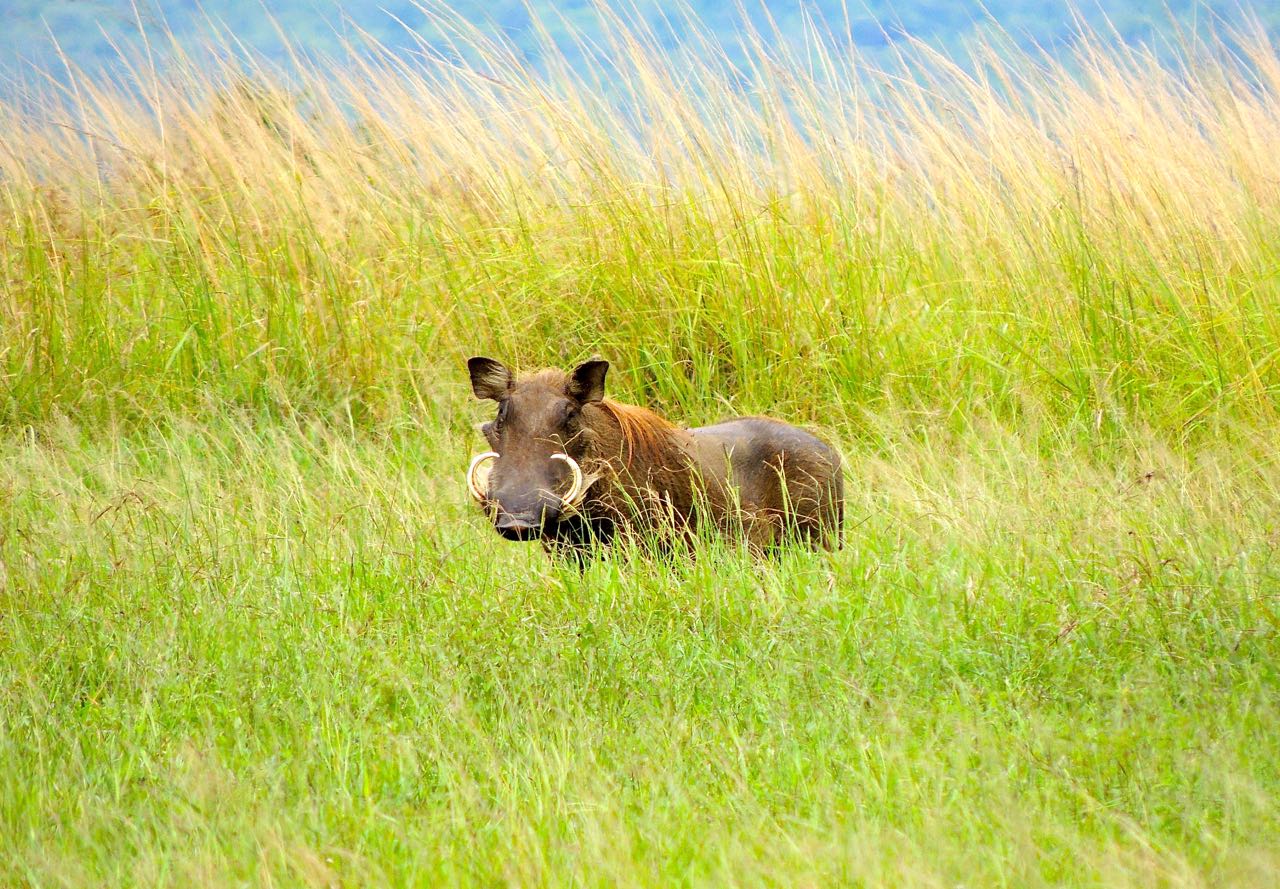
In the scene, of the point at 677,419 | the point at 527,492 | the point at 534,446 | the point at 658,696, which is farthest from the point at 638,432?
the point at 677,419

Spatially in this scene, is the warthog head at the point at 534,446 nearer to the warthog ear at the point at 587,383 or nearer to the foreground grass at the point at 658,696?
the warthog ear at the point at 587,383

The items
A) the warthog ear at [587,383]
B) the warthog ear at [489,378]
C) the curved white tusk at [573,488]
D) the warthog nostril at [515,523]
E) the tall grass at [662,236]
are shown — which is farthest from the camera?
the tall grass at [662,236]

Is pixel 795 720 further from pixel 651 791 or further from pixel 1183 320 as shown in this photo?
pixel 1183 320

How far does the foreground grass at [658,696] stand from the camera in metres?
2.17

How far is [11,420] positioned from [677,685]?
364 centimetres

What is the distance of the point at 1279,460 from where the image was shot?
3902 mm


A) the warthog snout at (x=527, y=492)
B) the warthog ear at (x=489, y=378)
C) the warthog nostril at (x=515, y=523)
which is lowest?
the warthog nostril at (x=515, y=523)

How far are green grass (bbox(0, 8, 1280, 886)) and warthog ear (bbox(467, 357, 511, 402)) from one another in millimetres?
396

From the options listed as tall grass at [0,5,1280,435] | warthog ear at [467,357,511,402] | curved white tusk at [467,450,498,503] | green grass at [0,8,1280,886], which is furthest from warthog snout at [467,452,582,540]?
tall grass at [0,5,1280,435]

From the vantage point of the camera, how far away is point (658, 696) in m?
2.81

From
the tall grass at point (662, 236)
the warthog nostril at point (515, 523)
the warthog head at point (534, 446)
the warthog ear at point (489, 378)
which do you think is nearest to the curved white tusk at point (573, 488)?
the warthog head at point (534, 446)

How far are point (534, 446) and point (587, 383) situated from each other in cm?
24

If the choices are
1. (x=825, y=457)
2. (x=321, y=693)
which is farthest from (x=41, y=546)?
(x=825, y=457)

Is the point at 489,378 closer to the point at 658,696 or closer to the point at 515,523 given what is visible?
the point at 515,523
